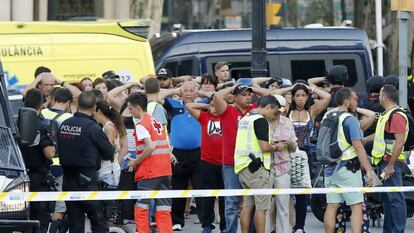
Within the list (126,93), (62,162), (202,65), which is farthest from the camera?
(202,65)

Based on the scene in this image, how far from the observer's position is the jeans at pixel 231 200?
625 inches

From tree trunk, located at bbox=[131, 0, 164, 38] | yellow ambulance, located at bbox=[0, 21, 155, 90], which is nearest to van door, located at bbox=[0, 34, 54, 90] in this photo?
yellow ambulance, located at bbox=[0, 21, 155, 90]

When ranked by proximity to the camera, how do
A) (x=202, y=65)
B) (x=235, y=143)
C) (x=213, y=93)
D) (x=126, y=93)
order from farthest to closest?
(x=202, y=65) < (x=126, y=93) < (x=213, y=93) < (x=235, y=143)

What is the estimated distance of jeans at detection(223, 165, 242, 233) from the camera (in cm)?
1588

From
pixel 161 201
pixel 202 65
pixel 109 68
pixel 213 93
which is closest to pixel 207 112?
pixel 213 93

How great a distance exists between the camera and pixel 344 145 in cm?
1517

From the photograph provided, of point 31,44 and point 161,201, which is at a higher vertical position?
point 31,44

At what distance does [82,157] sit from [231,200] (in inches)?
92.2

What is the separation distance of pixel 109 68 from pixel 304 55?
5.34 m

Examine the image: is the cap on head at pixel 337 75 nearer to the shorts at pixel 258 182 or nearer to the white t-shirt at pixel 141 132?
the shorts at pixel 258 182

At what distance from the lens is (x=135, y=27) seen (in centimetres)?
2105

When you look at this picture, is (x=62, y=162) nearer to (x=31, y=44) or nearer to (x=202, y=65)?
(x=31, y=44)

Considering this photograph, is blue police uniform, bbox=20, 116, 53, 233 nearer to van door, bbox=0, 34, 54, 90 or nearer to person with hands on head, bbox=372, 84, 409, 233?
person with hands on head, bbox=372, 84, 409, 233

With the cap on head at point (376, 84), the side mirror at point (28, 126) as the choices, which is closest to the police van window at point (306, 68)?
the cap on head at point (376, 84)
